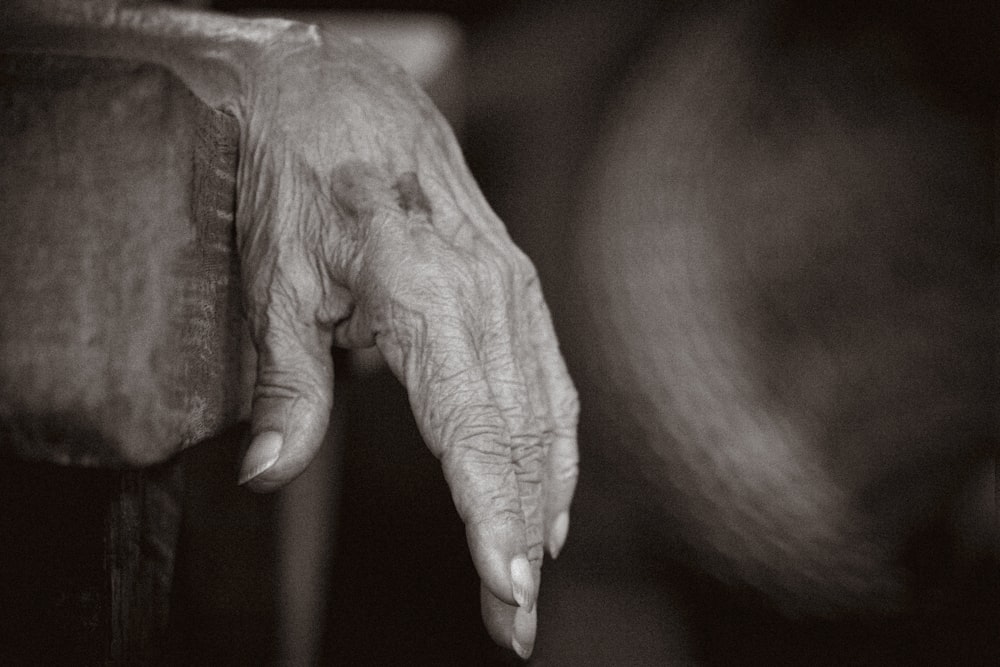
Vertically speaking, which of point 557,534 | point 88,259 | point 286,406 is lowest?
point 557,534

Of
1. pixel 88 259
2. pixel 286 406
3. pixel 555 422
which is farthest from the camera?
pixel 555 422

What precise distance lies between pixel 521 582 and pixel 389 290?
198 mm

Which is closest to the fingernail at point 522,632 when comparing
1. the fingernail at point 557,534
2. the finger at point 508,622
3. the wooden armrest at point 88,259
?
the finger at point 508,622

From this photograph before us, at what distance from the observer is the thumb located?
1.45 feet

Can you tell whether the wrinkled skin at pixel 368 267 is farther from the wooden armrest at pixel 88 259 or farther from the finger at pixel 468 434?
the wooden armrest at pixel 88 259

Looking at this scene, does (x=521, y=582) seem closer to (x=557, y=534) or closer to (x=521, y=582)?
(x=521, y=582)

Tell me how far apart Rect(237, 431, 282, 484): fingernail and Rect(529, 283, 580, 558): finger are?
0.21 meters

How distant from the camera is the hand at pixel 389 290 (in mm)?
444

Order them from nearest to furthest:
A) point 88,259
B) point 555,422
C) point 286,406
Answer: point 88,259
point 286,406
point 555,422

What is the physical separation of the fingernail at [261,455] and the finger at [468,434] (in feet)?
0.29

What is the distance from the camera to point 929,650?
0.80 m

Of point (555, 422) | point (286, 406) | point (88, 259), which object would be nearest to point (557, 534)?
point (555, 422)

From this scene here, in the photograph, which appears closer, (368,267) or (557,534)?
(368,267)

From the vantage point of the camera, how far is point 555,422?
1.90 feet
